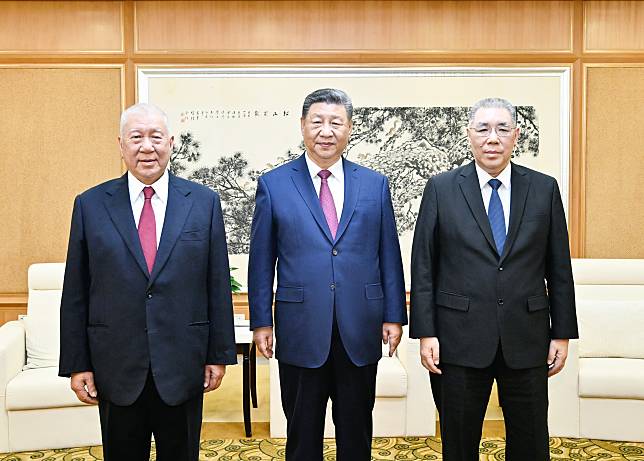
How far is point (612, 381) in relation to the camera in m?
3.83

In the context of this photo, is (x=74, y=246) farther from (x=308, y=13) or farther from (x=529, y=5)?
(x=529, y=5)

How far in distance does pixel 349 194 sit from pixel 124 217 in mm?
784

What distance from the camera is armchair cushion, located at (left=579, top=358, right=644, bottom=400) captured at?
12.5ft

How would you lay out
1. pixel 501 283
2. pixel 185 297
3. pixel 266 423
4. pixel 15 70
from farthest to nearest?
1. pixel 15 70
2. pixel 266 423
3. pixel 501 283
4. pixel 185 297

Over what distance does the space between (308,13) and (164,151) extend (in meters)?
2.78

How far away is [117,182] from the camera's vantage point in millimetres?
2410

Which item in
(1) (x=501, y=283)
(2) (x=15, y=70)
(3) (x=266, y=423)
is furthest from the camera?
(2) (x=15, y=70)

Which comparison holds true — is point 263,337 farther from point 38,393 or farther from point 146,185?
point 38,393

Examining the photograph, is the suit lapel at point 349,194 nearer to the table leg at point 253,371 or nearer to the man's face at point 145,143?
the man's face at point 145,143

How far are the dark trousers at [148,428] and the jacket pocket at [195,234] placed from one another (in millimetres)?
446

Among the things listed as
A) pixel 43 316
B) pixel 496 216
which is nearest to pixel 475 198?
pixel 496 216

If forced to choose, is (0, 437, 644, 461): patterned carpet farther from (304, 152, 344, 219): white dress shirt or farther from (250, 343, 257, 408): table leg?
(304, 152, 344, 219): white dress shirt

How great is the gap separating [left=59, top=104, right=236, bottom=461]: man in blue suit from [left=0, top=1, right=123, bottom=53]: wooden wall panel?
2.74 m

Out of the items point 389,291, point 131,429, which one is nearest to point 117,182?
point 131,429
